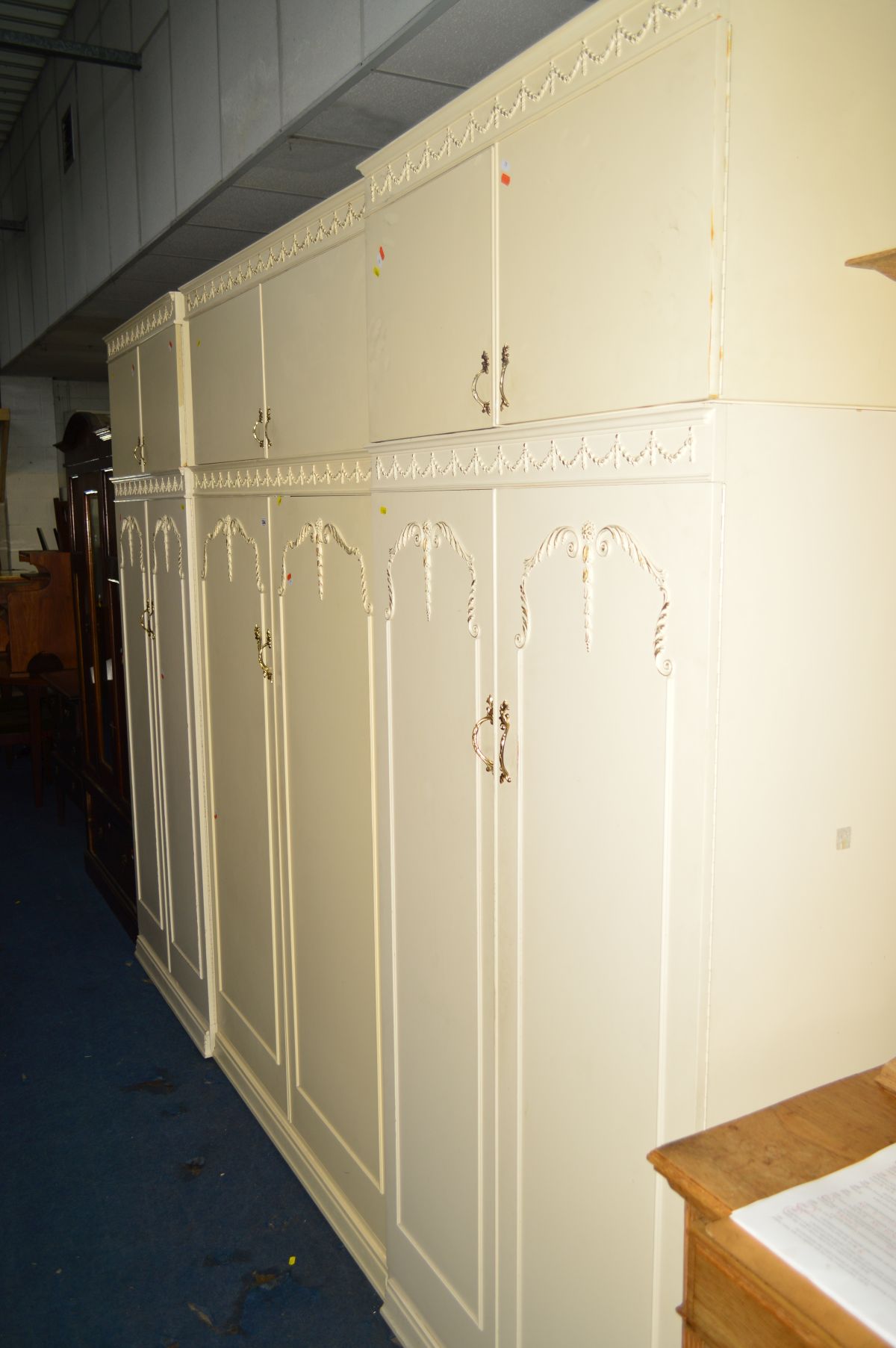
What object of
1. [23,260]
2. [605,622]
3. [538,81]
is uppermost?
[23,260]

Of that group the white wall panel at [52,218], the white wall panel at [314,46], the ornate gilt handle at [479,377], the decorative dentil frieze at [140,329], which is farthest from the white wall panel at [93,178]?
the ornate gilt handle at [479,377]

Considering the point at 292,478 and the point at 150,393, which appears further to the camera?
the point at 150,393

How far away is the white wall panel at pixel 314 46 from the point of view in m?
1.86

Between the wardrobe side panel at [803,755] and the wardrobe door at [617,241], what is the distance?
0.50 ft

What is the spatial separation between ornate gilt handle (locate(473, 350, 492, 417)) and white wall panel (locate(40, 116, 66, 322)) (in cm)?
354

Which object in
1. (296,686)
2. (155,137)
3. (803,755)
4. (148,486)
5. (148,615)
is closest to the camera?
(803,755)

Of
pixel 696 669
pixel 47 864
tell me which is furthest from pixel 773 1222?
pixel 47 864

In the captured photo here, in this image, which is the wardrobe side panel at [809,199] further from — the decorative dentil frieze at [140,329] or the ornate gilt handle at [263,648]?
the decorative dentil frieze at [140,329]

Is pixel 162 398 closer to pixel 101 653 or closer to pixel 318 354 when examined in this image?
pixel 318 354

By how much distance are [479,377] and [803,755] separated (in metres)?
0.76

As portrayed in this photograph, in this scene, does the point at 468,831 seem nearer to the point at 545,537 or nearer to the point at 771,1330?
the point at 545,537

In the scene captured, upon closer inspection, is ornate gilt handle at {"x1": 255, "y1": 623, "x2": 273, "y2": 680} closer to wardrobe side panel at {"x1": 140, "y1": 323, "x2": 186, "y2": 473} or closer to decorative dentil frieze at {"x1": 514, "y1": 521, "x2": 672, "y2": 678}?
wardrobe side panel at {"x1": 140, "y1": 323, "x2": 186, "y2": 473}

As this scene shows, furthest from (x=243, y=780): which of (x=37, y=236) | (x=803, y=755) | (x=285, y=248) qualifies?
(x=37, y=236)

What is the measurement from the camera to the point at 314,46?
1996 millimetres
